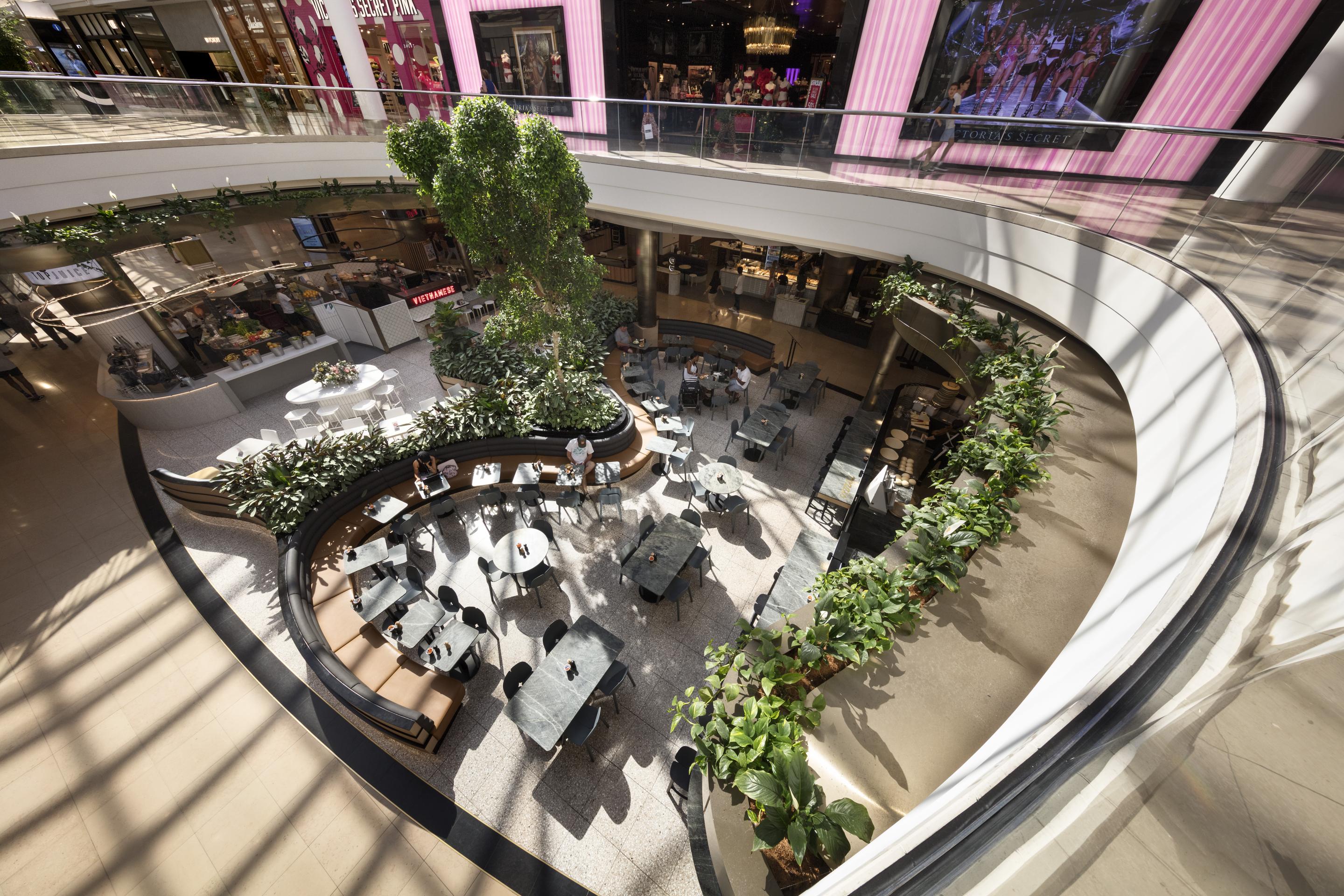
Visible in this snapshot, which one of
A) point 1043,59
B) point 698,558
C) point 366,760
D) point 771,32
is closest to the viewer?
point 366,760

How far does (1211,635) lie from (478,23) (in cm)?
1970

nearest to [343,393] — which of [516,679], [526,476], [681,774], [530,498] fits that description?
[526,476]

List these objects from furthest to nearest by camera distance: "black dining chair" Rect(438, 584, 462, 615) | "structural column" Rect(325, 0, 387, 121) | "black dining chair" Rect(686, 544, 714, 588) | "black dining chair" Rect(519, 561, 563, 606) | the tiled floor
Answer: "structural column" Rect(325, 0, 387, 121) < "black dining chair" Rect(686, 544, 714, 588) < "black dining chair" Rect(519, 561, 563, 606) < "black dining chair" Rect(438, 584, 462, 615) < the tiled floor

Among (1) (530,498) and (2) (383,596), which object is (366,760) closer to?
(2) (383,596)

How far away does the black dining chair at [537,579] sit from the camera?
6773 mm

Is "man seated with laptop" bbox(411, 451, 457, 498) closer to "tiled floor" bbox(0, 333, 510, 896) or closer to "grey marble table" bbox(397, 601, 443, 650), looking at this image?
"grey marble table" bbox(397, 601, 443, 650)

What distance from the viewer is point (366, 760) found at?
545 centimetres

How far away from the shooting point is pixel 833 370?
43.5 feet

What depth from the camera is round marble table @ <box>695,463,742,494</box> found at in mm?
8156

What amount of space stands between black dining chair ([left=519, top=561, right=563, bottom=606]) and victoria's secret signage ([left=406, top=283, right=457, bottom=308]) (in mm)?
10880

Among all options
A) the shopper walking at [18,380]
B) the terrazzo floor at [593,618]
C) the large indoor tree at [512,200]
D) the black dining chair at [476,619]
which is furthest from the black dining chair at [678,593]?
the shopper walking at [18,380]

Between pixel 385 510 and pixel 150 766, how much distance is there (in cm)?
383

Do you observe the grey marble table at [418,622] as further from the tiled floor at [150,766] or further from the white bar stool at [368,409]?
the white bar stool at [368,409]

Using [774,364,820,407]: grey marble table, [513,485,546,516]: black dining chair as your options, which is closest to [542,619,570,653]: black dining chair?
[513,485,546,516]: black dining chair
